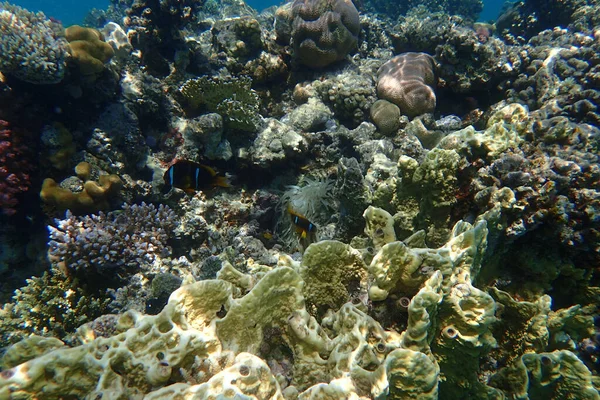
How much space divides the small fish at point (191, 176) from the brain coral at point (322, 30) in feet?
15.3

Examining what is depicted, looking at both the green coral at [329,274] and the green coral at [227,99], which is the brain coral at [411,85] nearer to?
the green coral at [227,99]

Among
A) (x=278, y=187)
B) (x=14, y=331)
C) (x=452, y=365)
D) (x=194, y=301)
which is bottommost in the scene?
(x=452, y=365)

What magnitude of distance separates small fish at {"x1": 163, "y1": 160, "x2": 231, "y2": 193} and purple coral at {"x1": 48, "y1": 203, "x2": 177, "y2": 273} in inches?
51.1

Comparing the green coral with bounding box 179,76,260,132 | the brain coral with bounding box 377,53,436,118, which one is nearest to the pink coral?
the green coral with bounding box 179,76,260,132

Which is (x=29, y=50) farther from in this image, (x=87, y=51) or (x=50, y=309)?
(x=50, y=309)

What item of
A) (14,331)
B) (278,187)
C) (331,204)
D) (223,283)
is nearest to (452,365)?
(223,283)

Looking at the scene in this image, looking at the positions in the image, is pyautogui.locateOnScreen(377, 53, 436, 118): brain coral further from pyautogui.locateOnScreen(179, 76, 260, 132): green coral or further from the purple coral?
the purple coral

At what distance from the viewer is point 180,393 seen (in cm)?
155

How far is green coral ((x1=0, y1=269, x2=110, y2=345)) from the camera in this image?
11.3ft

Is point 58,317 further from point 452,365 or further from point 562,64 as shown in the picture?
point 562,64

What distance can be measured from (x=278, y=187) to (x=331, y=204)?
0.98 m

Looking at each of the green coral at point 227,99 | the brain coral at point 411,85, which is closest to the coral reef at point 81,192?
the green coral at point 227,99

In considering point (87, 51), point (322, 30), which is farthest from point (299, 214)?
point (322, 30)

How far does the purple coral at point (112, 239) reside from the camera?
12.3ft
